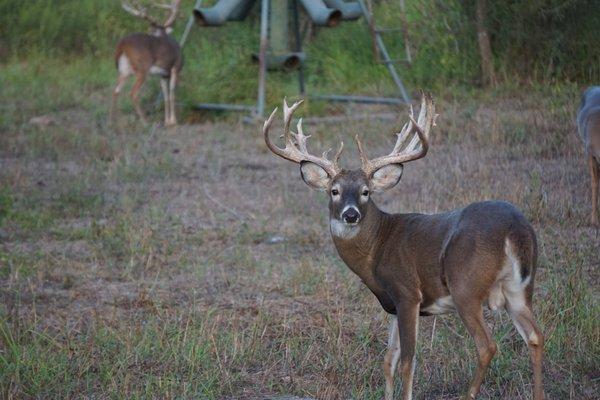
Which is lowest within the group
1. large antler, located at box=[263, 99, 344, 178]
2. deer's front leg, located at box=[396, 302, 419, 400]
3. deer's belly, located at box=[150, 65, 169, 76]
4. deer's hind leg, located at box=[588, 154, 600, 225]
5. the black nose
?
deer's belly, located at box=[150, 65, 169, 76]

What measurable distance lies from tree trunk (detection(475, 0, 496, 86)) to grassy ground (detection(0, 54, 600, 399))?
24.3 inches

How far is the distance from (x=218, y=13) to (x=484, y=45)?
3210 mm

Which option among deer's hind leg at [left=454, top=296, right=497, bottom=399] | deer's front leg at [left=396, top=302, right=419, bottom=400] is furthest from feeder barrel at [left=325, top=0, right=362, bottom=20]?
deer's hind leg at [left=454, top=296, right=497, bottom=399]

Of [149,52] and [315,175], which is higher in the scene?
[315,175]

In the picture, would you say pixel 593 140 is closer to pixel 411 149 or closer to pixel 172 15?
pixel 411 149

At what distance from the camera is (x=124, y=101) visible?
16.4 meters

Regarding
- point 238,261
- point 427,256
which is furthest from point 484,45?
point 427,256

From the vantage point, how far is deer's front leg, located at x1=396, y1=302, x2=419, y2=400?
5.00 m

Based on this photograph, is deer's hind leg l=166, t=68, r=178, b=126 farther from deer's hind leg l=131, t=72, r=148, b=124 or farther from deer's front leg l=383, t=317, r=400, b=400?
deer's front leg l=383, t=317, r=400, b=400

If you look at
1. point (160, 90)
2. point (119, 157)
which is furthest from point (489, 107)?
point (160, 90)

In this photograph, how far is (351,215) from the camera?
5324 mm

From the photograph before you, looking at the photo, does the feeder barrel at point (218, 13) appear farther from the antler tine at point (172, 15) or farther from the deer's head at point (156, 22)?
the antler tine at point (172, 15)

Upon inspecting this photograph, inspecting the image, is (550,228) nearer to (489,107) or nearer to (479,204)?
(479,204)

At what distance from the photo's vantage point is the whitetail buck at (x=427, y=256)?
4.80m
